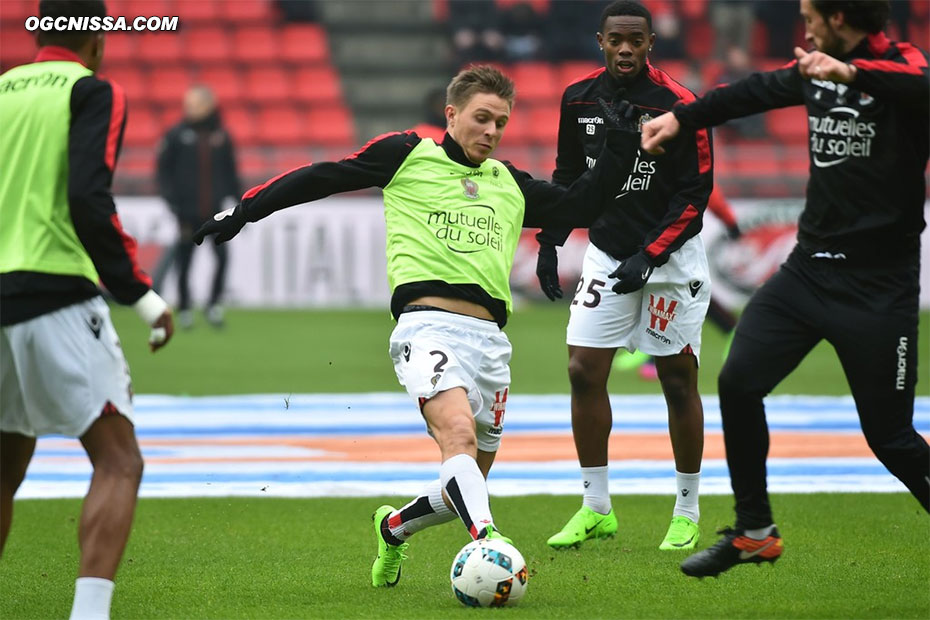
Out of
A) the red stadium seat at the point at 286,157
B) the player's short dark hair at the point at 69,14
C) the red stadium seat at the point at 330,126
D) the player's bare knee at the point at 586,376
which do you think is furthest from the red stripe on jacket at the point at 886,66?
the red stadium seat at the point at 330,126

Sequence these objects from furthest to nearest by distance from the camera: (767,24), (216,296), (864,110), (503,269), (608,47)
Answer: (767,24) → (216,296) → (608,47) → (503,269) → (864,110)

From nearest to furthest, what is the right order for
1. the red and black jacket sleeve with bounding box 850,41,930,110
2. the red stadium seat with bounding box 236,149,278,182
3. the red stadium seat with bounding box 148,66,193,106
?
1. the red and black jacket sleeve with bounding box 850,41,930,110
2. the red stadium seat with bounding box 236,149,278,182
3. the red stadium seat with bounding box 148,66,193,106

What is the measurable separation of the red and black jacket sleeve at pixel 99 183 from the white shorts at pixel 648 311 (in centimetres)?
263

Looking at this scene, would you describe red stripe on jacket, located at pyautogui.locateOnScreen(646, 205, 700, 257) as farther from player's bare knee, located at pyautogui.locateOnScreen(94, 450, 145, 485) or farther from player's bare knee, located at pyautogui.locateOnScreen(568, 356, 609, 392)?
player's bare knee, located at pyautogui.locateOnScreen(94, 450, 145, 485)

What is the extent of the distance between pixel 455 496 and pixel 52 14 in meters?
2.14

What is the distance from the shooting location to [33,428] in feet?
14.5

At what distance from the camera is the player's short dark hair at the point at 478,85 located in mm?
5559

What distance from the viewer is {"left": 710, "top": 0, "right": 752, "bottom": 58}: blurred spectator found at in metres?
23.7

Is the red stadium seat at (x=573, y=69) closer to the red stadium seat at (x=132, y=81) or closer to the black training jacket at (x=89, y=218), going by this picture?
the red stadium seat at (x=132, y=81)

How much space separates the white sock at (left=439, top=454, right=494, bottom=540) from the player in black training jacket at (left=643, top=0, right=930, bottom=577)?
769mm

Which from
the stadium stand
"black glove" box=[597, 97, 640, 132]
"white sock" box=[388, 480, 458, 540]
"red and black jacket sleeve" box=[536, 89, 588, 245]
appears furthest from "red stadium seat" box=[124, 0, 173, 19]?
"white sock" box=[388, 480, 458, 540]

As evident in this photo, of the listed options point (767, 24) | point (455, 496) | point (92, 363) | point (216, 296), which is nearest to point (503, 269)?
point (455, 496)

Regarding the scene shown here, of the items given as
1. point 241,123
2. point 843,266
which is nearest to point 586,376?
point 843,266

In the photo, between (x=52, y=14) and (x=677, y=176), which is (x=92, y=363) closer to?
(x=52, y=14)
